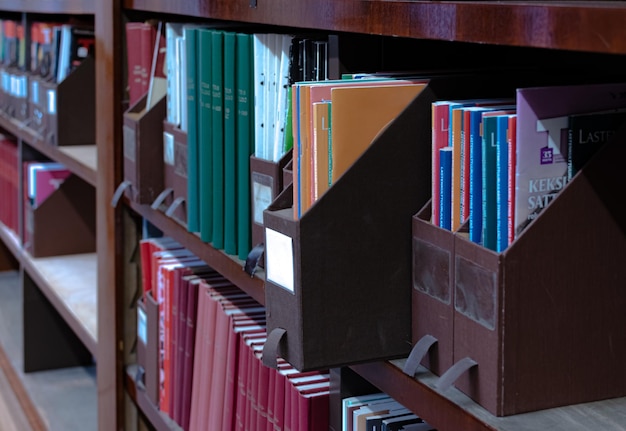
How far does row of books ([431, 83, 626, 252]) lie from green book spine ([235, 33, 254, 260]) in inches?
20.2

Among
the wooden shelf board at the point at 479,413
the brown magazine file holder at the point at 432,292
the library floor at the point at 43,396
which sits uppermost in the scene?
the brown magazine file holder at the point at 432,292

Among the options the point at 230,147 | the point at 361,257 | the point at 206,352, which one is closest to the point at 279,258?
the point at 361,257

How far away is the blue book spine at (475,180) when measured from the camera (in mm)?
874

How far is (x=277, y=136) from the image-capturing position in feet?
4.25

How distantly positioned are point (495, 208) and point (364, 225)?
0.55 ft

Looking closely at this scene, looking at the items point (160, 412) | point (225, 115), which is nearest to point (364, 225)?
point (225, 115)

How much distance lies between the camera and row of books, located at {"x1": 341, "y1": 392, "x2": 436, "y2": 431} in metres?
1.12

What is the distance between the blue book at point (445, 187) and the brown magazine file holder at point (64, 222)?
2376mm

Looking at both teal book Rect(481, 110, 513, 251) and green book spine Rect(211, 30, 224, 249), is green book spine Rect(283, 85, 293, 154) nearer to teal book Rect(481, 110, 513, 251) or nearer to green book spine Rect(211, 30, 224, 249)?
green book spine Rect(211, 30, 224, 249)

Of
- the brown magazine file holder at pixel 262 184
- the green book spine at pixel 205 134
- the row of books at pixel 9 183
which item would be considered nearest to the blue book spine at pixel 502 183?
the brown magazine file holder at pixel 262 184

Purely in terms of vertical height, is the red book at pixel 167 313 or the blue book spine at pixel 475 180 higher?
the blue book spine at pixel 475 180

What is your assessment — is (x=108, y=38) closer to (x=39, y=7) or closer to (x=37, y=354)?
(x=39, y=7)

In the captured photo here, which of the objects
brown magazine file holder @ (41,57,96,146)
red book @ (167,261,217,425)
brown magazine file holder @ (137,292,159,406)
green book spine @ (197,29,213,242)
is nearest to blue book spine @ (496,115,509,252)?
green book spine @ (197,29,213,242)

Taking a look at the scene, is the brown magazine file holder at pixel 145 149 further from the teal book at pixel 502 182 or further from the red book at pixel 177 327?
the teal book at pixel 502 182
